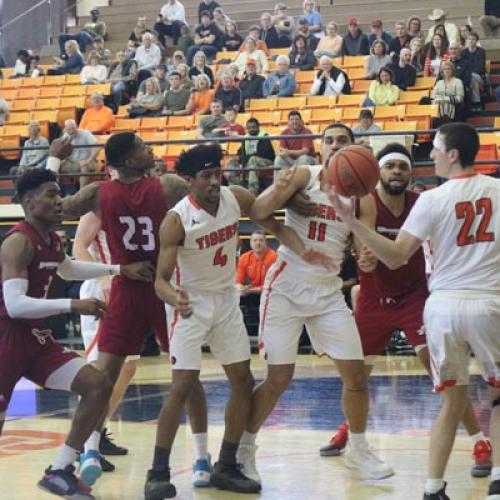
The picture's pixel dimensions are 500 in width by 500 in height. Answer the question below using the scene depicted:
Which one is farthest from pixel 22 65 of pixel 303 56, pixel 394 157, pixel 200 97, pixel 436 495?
pixel 436 495

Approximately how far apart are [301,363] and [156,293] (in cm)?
647

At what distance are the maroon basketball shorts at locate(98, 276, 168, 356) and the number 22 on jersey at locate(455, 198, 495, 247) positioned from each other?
1949 mm

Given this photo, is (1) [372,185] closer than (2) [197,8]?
Yes

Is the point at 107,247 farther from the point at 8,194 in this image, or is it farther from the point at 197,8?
the point at 197,8

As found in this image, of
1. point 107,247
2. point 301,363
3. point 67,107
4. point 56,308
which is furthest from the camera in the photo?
point 67,107

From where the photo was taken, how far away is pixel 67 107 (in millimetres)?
18922

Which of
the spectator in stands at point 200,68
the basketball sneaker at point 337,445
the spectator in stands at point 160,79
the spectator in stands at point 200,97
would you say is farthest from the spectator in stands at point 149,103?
the basketball sneaker at point 337,445

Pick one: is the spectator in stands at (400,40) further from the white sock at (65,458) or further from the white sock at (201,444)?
the white sock at (65,458)

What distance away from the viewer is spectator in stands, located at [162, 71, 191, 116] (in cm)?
1769

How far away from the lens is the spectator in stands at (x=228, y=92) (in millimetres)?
17078

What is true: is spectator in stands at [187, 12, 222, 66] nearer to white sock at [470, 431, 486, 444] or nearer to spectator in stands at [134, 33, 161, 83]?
spectator in stands at [134, 33, 161, 83]

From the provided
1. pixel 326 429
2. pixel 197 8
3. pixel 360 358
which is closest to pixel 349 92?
pixel 197 8

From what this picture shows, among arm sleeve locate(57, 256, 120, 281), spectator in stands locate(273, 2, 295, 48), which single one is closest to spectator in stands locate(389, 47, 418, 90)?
spectator in stands locate(273, 2, 295, 48)

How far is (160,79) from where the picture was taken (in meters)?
18.6
